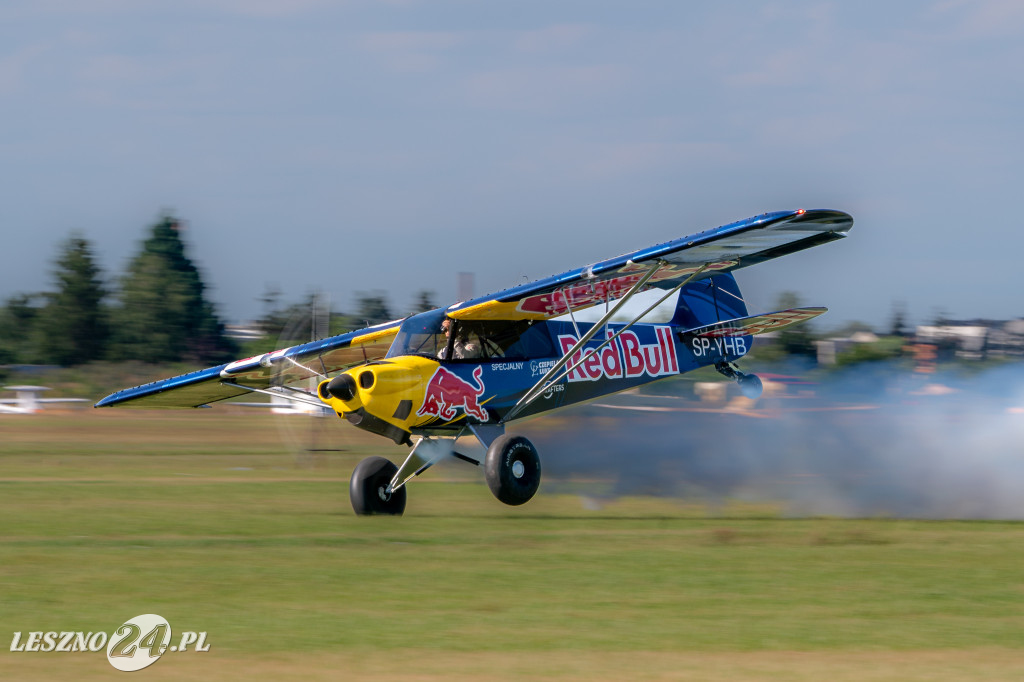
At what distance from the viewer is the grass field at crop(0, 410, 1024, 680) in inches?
284

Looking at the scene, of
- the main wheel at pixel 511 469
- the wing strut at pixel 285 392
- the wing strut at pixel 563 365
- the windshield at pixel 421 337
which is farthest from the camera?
the wing strut at pixel 285 392

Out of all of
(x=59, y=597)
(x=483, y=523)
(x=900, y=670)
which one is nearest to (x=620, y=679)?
(x=900, y=670)

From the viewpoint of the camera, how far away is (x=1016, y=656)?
24.5ft

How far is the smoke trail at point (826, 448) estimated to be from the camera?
614 inches

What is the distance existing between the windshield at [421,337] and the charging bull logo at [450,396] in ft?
1.26

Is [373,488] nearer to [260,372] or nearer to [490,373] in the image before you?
[490,373]

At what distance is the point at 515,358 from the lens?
47.7 feet

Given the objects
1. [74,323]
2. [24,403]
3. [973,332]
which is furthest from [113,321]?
[973,332]

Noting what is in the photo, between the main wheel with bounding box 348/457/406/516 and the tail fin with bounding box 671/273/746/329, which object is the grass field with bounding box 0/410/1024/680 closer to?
the main wheel with bounding box 348/457/406/516

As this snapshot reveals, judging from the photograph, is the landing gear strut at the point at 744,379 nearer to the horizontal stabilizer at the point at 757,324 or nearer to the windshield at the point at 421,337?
the horizontal stabilizer at the point at 757,324

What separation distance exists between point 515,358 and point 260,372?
4254 mm

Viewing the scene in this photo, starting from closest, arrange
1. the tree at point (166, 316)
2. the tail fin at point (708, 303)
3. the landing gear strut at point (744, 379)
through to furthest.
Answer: the tail fin at point (708, 303)
the landing gear strut at point (744, 379)
the tree at point (166, 316)

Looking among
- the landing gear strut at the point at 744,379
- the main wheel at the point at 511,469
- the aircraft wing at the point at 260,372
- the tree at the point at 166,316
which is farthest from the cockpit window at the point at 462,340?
the tree at the point at 166,316

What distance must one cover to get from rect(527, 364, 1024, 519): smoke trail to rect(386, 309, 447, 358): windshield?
3644mm
